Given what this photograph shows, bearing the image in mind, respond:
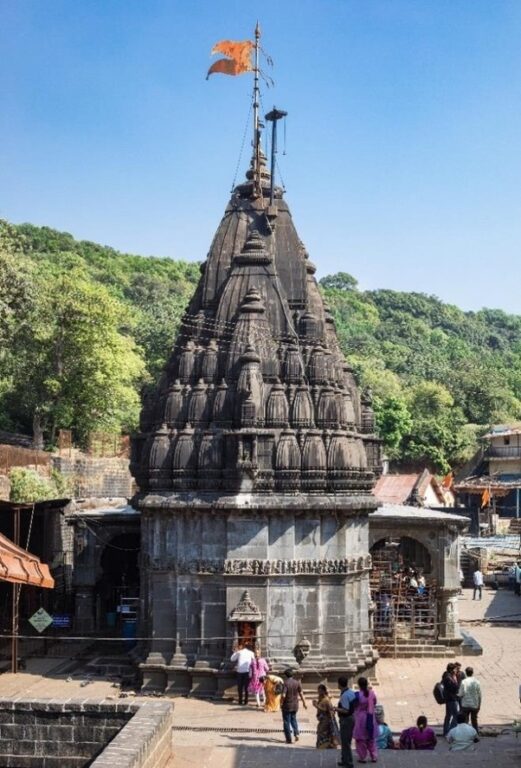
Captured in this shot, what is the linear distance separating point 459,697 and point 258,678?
483 centimetres

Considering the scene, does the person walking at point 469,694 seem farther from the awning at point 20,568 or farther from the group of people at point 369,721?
the awning at point 20,568

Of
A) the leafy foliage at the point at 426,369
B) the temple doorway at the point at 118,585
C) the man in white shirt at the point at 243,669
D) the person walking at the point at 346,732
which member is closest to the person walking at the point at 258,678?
the man in white shirt at the point at 243,669

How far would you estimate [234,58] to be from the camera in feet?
85.0

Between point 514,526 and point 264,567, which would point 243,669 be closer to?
point 264,567

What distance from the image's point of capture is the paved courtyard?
47.3 ft

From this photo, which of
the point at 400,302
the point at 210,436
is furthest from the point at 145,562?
the point at 400,302

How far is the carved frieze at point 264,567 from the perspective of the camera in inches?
800

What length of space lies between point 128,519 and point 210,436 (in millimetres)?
6901

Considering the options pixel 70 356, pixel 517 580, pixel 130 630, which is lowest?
pixel 130 630

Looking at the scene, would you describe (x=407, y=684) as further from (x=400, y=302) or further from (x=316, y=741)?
(x=400, y=302)

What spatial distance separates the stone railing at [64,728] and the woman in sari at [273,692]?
16.9ft

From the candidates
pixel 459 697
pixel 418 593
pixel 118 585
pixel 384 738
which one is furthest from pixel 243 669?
pixel 118 585

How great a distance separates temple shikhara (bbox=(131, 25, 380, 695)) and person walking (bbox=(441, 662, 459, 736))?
4.29 metres

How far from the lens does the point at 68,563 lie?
31156 mm
